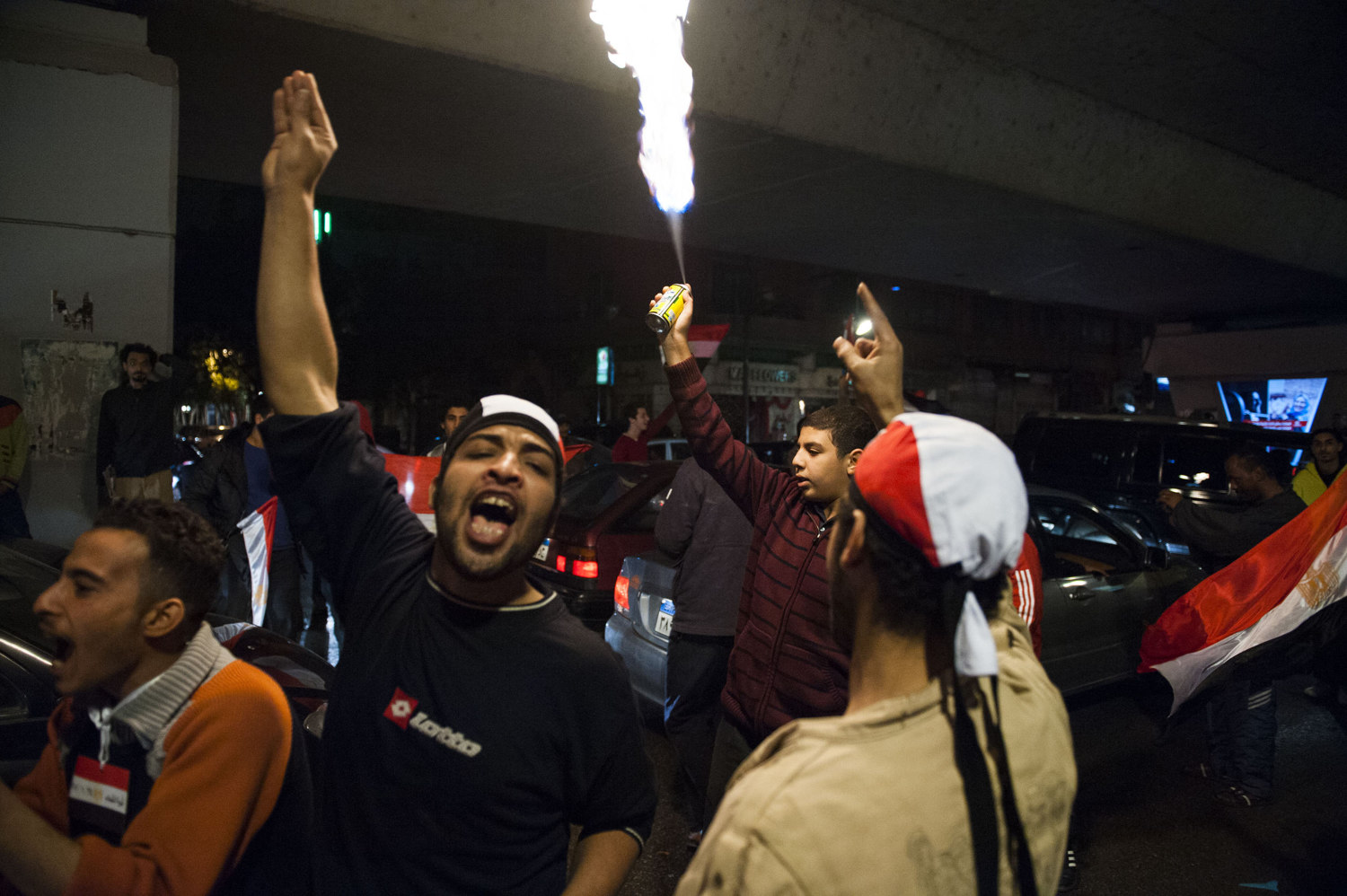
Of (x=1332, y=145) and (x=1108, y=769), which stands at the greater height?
(x=1332, y=145)

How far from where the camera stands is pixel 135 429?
6.37m

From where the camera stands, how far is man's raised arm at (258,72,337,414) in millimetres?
1725

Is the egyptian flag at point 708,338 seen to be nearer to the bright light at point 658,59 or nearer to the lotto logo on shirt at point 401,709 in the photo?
the bright light at point 658,59

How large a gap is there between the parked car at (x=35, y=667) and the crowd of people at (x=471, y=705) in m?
1.22

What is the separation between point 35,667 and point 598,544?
12.8 ft

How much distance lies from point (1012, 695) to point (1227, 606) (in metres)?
4.86

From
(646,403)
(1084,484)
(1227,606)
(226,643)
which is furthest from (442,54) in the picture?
(646,403)

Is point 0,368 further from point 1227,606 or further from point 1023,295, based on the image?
point 1023,295

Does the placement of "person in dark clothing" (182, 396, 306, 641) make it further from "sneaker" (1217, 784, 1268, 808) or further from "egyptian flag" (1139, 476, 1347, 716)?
"sneaker" (1217, 784, 1268, 808)

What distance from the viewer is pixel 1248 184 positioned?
541 inches

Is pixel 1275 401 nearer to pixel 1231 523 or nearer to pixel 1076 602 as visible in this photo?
pixel 1231 523

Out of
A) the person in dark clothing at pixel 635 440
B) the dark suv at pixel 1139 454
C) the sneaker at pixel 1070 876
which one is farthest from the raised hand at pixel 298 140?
the dark suv at pixel 1139 454

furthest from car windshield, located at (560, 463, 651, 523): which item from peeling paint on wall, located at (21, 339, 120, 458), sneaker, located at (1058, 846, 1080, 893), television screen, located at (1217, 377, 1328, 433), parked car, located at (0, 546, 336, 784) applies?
television screen, located at (1217, 377, 1328, 433)

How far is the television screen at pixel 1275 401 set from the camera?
20406 millimetres
